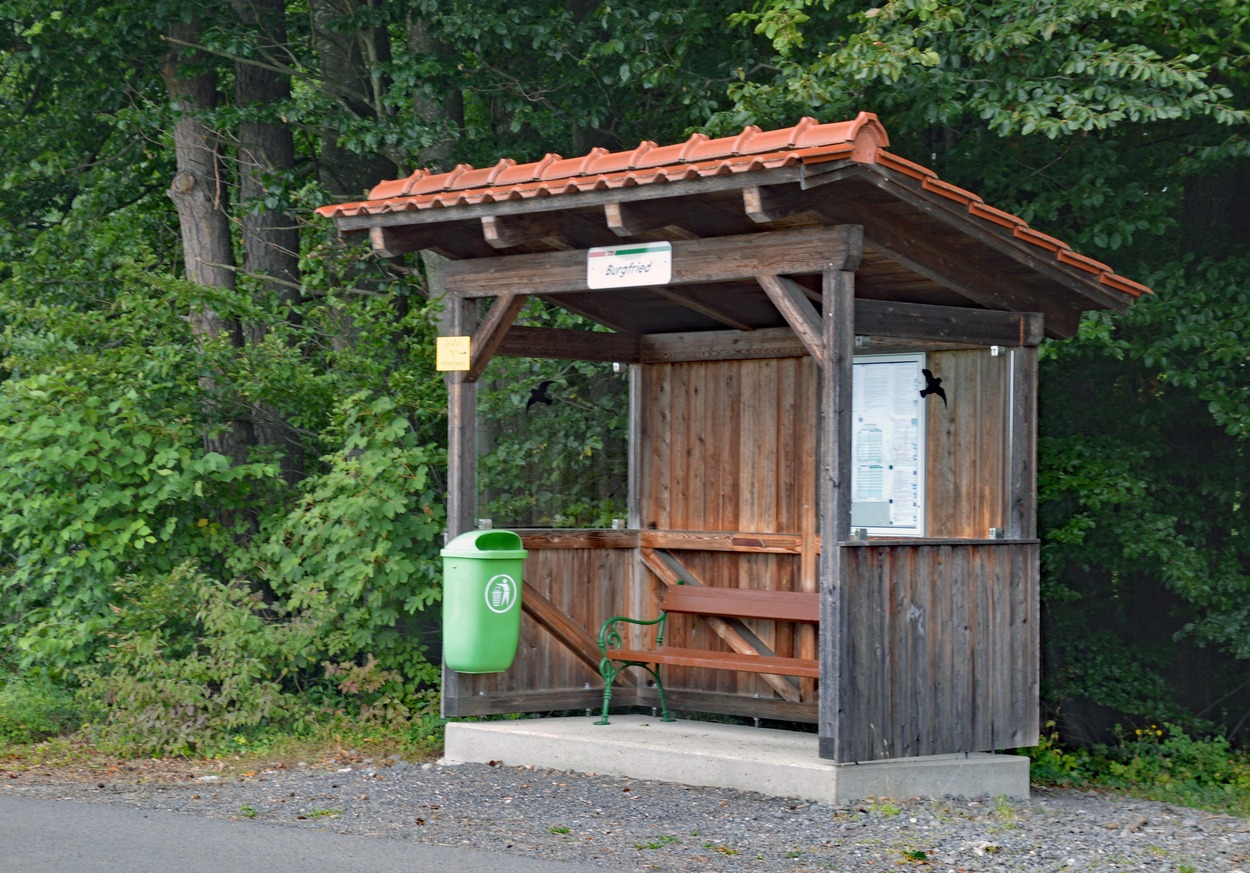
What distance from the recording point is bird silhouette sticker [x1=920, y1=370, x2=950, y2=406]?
32.7 ft

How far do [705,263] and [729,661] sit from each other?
8.07 ft

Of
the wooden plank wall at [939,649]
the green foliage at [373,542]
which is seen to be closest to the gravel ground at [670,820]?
the wooden plank wall at [939,649]

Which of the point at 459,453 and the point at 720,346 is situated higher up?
the point at 720,346

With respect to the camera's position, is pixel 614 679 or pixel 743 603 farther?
pixel 614 679

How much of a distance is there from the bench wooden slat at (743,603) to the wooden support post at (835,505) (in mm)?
1492

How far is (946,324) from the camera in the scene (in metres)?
9.27

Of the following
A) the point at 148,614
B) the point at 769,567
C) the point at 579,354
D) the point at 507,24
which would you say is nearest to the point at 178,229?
the point at 507,24

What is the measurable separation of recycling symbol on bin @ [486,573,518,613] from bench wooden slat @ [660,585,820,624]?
138 cm

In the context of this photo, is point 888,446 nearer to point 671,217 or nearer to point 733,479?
point 733,479

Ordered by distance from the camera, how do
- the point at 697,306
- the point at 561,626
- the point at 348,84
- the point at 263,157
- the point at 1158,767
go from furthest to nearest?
1. the point at 348,84
2. the point at 263,157
3. the point at 1158,767
4. the point at 561,626
5. the point at 697,306

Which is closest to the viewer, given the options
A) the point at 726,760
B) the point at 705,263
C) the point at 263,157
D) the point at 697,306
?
the point at 726,760

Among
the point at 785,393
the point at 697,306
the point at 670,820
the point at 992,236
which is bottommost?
the point at 670,820

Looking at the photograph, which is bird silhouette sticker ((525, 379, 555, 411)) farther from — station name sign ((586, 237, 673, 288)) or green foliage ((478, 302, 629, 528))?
station name sign ((586, 237, 673, 288))

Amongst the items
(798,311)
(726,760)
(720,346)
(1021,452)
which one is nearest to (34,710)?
(726,760)
